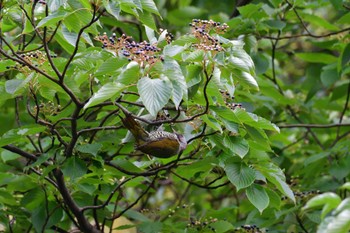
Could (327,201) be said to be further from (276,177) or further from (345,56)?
(345,56)

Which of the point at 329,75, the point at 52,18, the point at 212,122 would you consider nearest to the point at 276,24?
the point at 329,75

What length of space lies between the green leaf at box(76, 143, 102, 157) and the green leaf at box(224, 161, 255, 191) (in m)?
0.46

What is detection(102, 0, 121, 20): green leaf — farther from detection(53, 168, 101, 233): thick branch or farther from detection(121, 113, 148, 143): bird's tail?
detection(53, 168, 101, 233): thick branch

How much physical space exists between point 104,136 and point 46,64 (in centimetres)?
64

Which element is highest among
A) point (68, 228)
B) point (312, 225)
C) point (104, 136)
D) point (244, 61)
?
point (244, 61)

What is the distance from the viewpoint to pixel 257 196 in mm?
3020

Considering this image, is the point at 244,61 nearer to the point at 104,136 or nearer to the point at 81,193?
the point at 104,136

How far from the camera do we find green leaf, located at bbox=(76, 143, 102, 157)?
118 inches

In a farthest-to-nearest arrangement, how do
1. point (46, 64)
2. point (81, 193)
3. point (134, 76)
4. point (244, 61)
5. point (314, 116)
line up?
1. point (314, 116)
2. point (81, 193)
3. point (46, 64)
4. point (244, 61)
5. point (134, 76)

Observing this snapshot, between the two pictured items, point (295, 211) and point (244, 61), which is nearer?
point (244, 61)

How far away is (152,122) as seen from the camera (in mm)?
2686

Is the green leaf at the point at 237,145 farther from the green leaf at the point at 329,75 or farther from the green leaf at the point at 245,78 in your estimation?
the green leaf at the point at 329,75

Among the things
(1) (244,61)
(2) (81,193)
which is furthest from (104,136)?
(1) (244,61)

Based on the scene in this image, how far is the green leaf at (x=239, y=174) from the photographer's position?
9.55ft
